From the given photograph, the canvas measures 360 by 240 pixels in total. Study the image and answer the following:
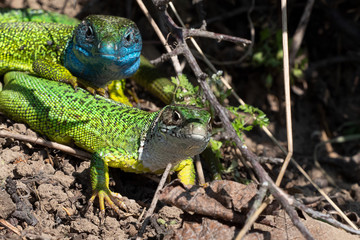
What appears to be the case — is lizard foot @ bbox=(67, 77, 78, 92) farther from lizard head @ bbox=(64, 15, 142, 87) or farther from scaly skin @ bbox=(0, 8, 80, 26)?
scaly skin @ bbox=(0, 8, 80, 26)

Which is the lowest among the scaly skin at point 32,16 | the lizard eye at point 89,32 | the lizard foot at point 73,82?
the lizard foot at point 73,82

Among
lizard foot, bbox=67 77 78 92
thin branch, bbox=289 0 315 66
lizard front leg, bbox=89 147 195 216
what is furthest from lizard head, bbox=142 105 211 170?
thin branch, bbox=289 0 315 66

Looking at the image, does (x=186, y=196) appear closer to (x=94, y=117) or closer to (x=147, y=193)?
(x=147, y=193)

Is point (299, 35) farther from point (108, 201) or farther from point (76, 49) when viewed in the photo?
point (108, 201)

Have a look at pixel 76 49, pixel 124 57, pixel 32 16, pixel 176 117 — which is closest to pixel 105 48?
pixel 124 57

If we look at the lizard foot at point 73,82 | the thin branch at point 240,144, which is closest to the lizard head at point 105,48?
the lizard foot at point 73,82

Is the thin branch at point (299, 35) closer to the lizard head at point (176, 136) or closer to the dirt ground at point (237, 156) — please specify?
the dirt ground at point (237, 156)

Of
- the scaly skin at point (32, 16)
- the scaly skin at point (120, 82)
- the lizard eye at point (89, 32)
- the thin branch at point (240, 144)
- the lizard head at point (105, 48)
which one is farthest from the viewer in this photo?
the scaly skin at point (32, 16)
